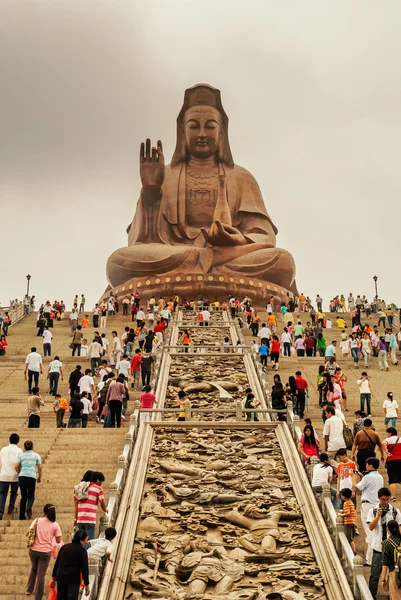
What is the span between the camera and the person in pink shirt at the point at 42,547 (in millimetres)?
7461

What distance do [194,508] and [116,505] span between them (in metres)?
0.84

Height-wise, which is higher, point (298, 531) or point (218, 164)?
point (218, 164)

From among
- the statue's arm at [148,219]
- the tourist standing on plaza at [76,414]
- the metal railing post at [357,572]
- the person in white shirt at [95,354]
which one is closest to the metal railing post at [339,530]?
→ the metal railing post at [357,572]

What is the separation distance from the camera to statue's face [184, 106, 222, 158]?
117 ft

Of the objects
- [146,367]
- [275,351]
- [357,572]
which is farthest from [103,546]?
[275,351]

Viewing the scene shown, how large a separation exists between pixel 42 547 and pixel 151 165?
26.3 meters

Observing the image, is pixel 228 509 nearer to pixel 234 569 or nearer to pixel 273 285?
pixel 234 569

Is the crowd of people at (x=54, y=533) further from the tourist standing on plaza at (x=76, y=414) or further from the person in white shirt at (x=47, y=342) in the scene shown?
the person in white shirt at (x=47, y=342)

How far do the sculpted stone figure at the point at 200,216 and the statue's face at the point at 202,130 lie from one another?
38 mm

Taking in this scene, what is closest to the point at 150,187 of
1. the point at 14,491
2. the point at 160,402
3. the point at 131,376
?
the point at 131,376

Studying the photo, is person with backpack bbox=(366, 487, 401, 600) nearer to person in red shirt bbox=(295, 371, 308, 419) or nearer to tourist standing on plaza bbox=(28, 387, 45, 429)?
tourist standing on plaza bbox=(28, 387, 45, 429)

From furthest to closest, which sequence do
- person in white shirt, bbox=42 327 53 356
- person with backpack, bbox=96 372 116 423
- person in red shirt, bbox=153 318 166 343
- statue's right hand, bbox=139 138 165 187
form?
statue's right hand, bbox=139 138 165 187 → person in red shirt, bbox=153 318 166 343 → person in white shirt, bbox=42 327 53 356 → person with backpack, bbox=96 372 116 423

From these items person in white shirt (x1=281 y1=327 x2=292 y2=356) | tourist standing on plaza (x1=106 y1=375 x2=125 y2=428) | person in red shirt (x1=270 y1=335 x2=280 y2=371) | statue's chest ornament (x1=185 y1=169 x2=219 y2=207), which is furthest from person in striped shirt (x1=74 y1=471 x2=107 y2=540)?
statue's chest ornament (x1=185 y1=169 x2=219 y2=207)

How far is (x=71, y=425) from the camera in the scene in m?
12.9
